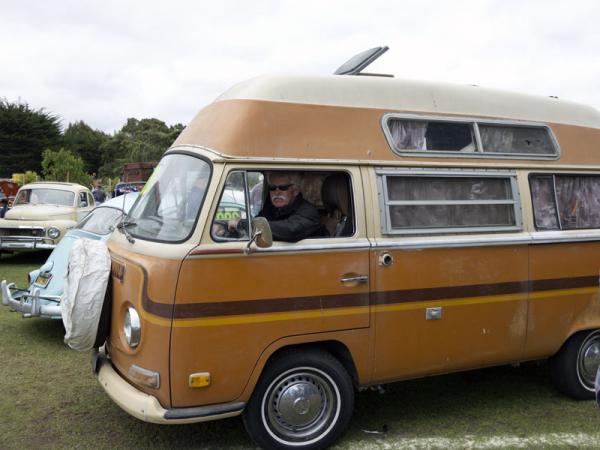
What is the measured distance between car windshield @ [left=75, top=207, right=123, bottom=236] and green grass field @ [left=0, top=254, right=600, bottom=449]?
198 cm

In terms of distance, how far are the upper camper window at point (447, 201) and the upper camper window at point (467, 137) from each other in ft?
0.67

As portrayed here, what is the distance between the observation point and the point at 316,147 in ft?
13.4

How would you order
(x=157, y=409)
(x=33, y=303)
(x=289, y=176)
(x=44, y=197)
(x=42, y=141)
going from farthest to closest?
(x=42, y=141) → (x=44, y=197) → (x=33, y=303) → (x=289, y=176) → (x=157, y=409)

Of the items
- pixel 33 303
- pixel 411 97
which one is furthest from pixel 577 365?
pixel 33 303

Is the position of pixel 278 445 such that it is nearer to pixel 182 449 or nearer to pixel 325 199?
pixel 182 449

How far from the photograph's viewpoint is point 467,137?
185 inches

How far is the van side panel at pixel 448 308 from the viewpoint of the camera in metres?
4.16

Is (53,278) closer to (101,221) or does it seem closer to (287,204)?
(101,221)

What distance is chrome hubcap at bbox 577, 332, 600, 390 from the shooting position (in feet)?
16.4

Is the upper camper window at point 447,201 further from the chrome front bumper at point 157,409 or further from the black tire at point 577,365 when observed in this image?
the chrome front bumper at point 157,409

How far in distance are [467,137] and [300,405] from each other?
2.59 meters

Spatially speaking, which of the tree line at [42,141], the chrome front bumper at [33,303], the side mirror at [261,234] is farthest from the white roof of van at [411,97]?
the tree line at [42,141]

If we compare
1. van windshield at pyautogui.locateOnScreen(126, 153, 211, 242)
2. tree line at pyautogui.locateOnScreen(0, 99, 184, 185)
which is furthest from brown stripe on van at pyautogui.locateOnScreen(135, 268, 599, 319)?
tree line at pyautogui.locateOnScreen(0, 99, 184, 185)

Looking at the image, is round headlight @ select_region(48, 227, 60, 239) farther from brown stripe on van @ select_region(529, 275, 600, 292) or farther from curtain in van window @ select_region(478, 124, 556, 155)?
brown stripe on van @ select_region(529, 275, 600, 292)
